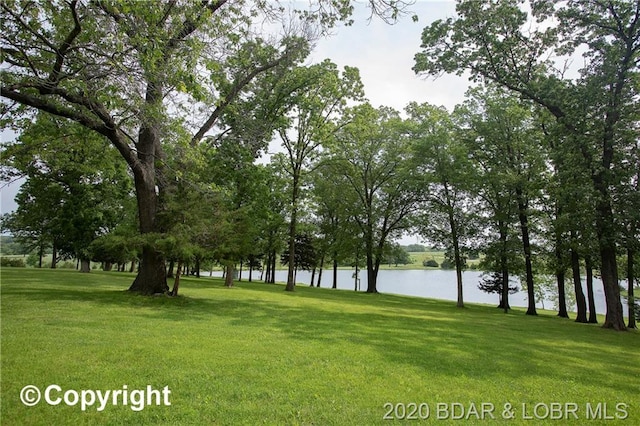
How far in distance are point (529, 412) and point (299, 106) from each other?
21.1 m

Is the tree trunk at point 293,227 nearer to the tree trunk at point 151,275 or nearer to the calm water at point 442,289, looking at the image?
the tree trunk at point 151,275

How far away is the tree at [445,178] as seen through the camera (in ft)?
75.0

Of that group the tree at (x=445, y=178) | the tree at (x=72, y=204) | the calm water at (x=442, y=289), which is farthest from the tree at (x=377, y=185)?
the tree at (x=72, y=204)

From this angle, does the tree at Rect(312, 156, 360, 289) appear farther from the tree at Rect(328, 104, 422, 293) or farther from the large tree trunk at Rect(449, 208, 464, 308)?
the large tree trunk at Rect(449, 208, 464, 308)

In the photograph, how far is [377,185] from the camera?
1314 inches

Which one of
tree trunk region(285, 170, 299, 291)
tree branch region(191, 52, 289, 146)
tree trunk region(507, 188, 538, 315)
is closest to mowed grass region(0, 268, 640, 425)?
tree branch region(191, 52, 289, 146)

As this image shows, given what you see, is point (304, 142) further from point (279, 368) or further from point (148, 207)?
point (279, 368)

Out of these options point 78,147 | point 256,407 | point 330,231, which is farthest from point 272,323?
point 330,231

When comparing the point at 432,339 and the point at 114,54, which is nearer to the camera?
the point at 114,54

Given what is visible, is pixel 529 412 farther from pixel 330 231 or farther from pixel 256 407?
pixel 330 231

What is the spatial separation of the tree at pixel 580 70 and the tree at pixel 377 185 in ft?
42.0

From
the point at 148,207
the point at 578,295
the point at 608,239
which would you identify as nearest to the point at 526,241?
the point at 578,295

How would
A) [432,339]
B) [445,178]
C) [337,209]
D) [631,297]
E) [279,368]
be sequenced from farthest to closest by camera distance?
[337,209]
[445,178]
[631,297]
[432,339]
[279,368]

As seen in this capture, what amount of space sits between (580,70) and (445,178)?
29.1 ft
